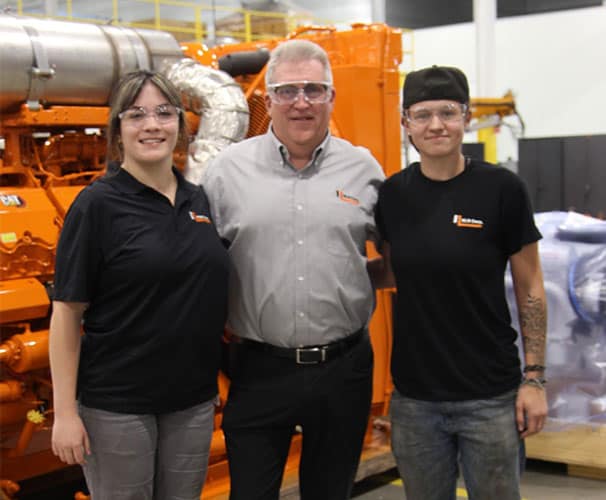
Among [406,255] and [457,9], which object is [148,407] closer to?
[406,255]

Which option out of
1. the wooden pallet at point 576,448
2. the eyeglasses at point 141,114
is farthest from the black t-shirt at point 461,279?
the wooden pallet at point 576,448

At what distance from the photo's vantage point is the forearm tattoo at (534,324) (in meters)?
2.58

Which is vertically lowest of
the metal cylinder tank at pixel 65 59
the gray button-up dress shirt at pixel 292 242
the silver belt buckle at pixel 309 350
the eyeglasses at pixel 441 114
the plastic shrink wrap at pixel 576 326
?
the plastic shrink wrap at pixel 576 326

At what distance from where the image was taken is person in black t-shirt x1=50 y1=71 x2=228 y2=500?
7.85 feet

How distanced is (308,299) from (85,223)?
731 mm

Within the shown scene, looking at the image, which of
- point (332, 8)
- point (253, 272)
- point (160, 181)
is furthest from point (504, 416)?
point (332, 8)

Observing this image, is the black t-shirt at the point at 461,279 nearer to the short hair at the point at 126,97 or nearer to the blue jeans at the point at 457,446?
the blue jeans at the point at 457,446

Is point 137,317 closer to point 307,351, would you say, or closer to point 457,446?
point 307,351

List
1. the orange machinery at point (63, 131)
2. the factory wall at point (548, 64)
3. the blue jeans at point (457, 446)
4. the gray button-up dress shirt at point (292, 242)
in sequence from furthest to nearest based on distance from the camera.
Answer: the factory wall at point (548, 64)
the orange machinery at point (63, 131)
the gray button-up dress shirt at point (292, 242)
the blue jeans at point (457, 446)

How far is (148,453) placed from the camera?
8.07 ft

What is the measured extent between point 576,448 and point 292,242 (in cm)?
291

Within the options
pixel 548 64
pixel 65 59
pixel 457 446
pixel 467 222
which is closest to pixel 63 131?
pixel 65 59

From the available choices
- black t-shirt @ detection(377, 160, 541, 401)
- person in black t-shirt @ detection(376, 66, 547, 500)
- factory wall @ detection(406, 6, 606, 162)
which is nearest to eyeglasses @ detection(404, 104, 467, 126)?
person in black t-shirt @ detection(376, 66, 547, 500)

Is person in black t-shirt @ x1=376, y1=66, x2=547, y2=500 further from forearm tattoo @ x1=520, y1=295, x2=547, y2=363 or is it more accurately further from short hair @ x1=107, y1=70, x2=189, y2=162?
short hair @ x1=107, y1=70, x2=189, y2=162
